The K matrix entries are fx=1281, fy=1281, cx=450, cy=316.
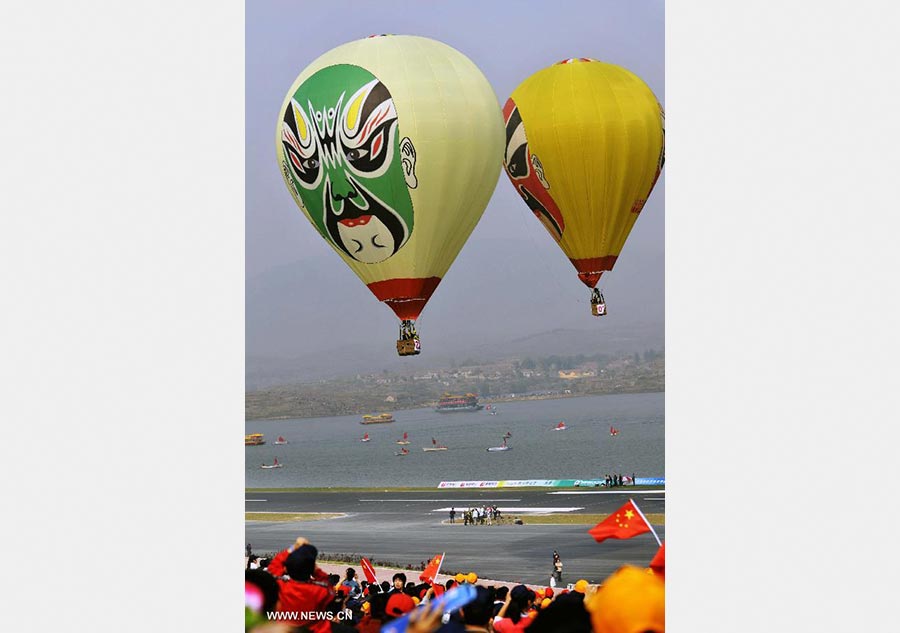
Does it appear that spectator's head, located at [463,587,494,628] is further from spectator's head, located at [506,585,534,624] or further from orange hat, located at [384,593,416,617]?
orange hat, located at [384,593,416,617]

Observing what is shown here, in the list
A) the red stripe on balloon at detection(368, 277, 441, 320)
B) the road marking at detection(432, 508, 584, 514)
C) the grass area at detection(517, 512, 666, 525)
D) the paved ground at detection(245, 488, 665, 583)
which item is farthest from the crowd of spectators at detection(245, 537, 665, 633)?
the road marking at detection(432, 508, 584, 514)

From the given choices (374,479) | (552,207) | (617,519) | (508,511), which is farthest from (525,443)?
(617,519)

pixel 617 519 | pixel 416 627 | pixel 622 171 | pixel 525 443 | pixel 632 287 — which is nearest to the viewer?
pixel 416 627

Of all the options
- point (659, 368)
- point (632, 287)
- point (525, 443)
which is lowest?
→ point (525, 443)

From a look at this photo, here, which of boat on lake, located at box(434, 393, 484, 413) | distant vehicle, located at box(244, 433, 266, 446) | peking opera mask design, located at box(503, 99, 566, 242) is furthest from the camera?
boat on lake, located at box(434, 393, 484, 413)

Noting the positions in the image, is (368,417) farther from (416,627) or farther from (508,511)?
(416,627)

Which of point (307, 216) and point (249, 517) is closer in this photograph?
point (307, 216)
